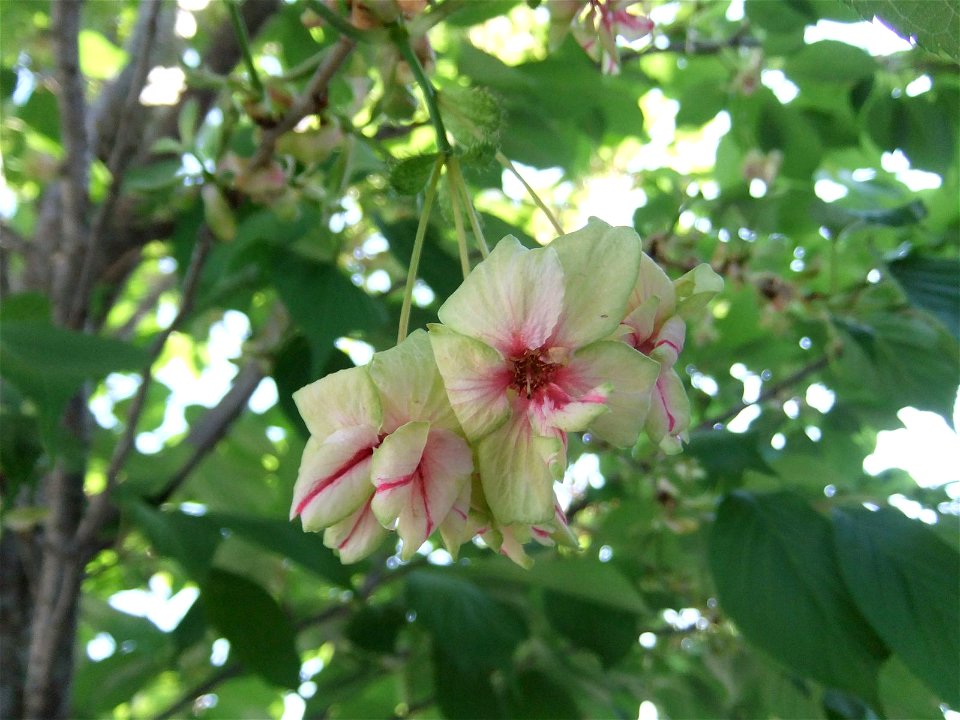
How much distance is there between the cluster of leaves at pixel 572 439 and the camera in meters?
0.66

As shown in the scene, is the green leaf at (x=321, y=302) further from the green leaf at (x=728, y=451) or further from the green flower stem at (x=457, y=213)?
the green leaf at (x=728, y=451)

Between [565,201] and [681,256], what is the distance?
1.77ft

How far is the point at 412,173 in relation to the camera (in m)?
0.40

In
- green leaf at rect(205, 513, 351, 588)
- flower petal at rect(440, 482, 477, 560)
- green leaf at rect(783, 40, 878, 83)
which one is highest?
flower petal at rect(440, 482, 477, 560)

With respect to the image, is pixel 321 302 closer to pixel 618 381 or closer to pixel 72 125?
pixel 72 125

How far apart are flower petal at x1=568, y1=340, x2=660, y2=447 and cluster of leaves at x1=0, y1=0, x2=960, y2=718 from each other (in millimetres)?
116

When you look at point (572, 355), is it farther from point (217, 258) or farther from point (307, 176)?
point (217, 258)

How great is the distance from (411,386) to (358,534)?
75 millimetres

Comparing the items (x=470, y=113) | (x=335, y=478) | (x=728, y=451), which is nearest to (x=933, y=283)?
(x=728, y=451)

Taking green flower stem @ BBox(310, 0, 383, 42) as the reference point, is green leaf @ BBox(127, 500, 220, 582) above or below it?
below

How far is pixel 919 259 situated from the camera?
0.80m

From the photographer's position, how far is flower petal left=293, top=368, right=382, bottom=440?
0.35 meters

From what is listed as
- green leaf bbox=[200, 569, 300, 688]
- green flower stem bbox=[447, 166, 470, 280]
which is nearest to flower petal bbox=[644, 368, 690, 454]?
green flower stem bbox=[447, 166, 470, 280]

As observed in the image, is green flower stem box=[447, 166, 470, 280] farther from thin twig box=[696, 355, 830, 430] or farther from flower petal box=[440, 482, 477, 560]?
thin twig box=[696, 355, 830, 430]
